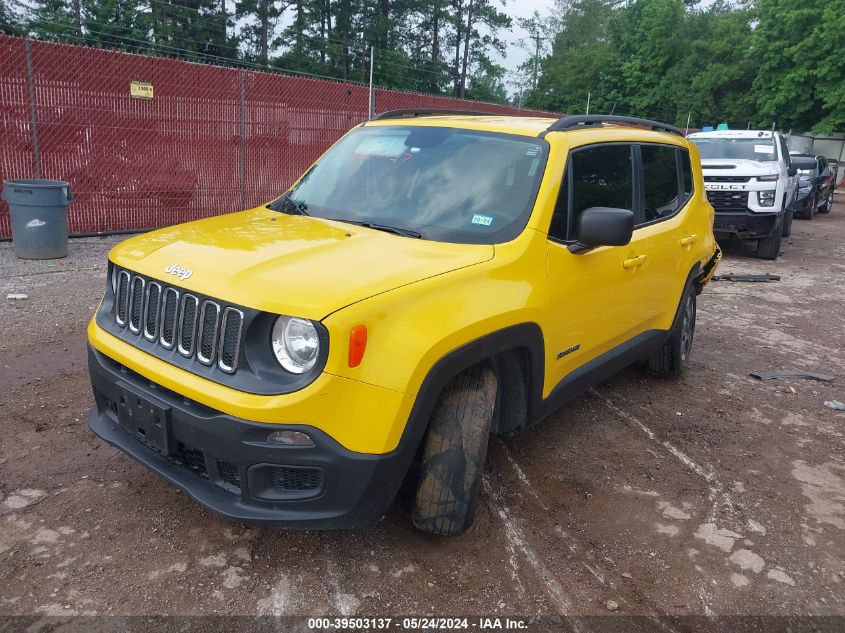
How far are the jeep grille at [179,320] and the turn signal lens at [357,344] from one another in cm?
43

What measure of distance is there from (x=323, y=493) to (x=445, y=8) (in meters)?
47.1

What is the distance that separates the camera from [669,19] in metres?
53.4

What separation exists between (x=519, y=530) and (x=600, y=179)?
198 centimetres

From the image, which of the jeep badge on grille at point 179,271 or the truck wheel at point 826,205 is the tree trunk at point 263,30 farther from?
the jeep badge on grille at point 179,271

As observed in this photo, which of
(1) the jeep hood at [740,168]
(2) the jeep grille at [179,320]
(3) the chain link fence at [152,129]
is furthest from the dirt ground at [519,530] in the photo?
(1) the jeep hood at [740,168]

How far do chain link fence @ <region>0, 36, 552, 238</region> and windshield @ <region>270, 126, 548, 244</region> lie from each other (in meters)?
6.49

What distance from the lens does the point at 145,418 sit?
110 inches

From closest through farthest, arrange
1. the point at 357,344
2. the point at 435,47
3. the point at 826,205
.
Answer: the point at 357,344 < the point at 826,205 < the point at 435,47

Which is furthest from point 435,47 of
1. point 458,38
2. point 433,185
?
point 433,185

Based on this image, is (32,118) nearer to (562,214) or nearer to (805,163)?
(562,214)

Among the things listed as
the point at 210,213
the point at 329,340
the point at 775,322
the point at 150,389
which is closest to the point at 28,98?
the point at 210,213

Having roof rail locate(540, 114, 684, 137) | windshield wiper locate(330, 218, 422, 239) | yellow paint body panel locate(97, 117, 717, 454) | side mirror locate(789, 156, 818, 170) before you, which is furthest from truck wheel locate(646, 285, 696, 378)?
side mirror locate(789, 156, 818, 170)

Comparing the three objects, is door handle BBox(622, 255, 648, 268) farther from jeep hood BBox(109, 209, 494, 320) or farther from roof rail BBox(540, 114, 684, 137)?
jeep hood BBox(109, 209, 494, 320)

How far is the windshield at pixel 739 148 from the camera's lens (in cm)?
1187
